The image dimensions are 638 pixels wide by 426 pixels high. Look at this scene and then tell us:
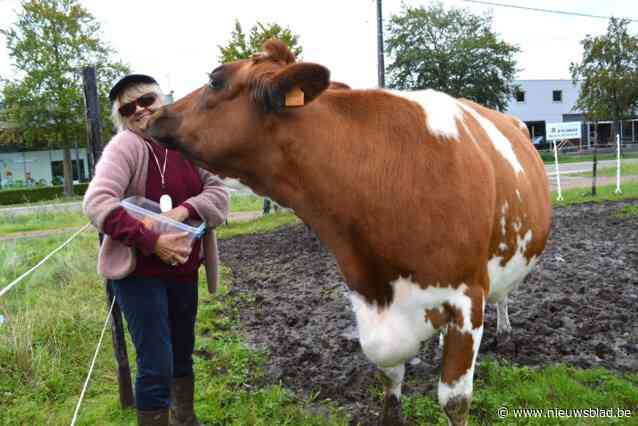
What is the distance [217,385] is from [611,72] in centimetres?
3652

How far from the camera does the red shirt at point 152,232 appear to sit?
224 cm

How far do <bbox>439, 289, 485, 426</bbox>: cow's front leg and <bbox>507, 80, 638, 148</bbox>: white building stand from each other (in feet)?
164

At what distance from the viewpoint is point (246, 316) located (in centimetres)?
532

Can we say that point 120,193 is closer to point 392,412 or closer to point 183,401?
point 183,401

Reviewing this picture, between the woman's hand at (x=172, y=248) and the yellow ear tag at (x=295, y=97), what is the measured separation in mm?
838

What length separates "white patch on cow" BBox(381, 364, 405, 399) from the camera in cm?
288

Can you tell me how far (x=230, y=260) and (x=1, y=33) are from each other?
27855 mm

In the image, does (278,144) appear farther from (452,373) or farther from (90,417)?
(90,417)

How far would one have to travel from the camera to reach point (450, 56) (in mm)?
32188

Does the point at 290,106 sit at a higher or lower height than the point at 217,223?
higher

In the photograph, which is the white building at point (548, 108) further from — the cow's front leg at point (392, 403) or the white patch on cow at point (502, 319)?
the cow's front leg at point (392, 403)

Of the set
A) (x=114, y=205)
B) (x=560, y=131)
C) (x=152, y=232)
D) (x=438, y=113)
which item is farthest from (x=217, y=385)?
(x=560, y=131)

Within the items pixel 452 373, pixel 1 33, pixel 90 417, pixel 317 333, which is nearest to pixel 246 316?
pixel 317 333

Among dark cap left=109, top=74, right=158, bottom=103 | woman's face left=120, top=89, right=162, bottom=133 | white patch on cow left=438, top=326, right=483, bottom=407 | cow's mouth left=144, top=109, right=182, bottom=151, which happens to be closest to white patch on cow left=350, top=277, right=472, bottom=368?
white patch on cow left=438, top=326, right=483, bottom=407
